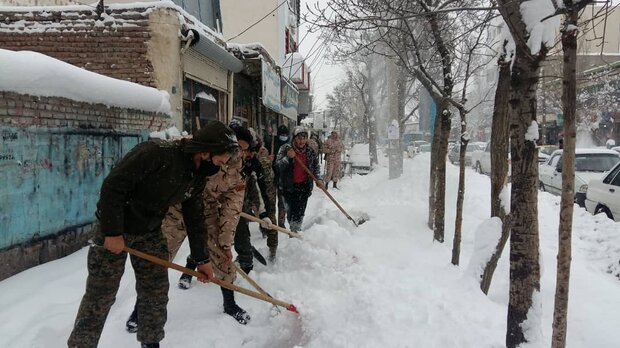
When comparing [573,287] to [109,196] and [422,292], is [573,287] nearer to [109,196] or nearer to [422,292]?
[422,292]

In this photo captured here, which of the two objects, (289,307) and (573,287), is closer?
(289,307)

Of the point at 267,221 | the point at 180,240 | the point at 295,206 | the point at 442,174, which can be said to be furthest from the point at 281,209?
the point at 180,240

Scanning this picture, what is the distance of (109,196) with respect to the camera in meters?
2.40

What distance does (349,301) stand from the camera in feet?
13.3

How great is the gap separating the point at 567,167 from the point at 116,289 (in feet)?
9.00

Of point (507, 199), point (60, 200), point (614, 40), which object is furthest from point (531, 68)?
point (614, 40)

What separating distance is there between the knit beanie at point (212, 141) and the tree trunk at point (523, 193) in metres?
1.91

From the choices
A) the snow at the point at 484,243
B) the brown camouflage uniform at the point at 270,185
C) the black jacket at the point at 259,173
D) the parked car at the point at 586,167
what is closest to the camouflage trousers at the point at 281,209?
the brown camouflage uniform at the point at 270,185

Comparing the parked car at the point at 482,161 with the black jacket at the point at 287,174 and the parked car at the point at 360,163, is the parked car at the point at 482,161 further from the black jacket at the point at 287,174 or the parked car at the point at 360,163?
the black jacket at the point at 287,174

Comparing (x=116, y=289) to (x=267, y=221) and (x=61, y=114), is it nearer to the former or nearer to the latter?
(x=267, y=221)

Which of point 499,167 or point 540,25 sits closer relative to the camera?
point 540,25

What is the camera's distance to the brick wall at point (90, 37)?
6859mm

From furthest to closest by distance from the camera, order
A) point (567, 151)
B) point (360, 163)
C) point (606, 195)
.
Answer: point (360, 163)
point (606, 195)
point (567, 151)

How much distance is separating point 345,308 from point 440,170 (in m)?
3.57
